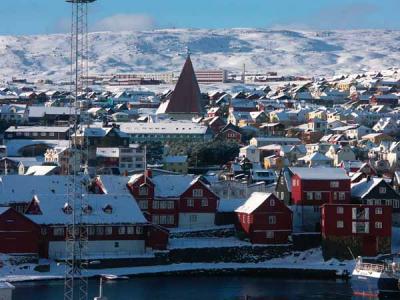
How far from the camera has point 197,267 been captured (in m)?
27.4

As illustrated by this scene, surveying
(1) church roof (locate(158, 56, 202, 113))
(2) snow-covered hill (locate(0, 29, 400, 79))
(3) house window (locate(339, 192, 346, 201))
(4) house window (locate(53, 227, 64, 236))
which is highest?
(2) snow-covered hill (locate(0, 29, 400, 79))

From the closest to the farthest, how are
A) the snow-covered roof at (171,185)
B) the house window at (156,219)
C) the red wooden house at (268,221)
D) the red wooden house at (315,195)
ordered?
the red wooden house at (268,221) < the house window at (156,219) < the snow-covered roof at (171,185) < the red wooden house at (315,195)

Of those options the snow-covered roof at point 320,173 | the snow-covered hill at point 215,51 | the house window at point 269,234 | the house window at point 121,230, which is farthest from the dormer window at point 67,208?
the snow-covered hill at point 215,51

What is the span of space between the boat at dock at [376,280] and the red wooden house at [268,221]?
3.42 metres

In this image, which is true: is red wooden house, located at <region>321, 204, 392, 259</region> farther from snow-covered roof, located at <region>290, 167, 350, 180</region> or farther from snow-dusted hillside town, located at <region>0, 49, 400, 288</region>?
snow-covered roof, located at <region>290, 167, 350, 180</region>

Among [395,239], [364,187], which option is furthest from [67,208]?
[395,239]

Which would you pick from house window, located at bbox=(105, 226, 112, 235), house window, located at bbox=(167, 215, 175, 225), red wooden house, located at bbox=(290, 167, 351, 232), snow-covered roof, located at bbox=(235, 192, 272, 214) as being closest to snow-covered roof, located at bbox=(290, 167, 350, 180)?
red wooden house, located at bbox=(290, 167, 351, 232)

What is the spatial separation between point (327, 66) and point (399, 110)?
77.4 meters

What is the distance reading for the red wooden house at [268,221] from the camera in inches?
1138

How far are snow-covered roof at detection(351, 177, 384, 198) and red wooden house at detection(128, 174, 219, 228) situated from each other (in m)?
3.46

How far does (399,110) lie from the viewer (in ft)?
215

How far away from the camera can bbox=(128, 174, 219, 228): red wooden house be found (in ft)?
97.6

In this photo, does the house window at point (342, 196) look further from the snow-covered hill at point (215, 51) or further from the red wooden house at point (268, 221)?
the snow-covered hill at point (215, 51)

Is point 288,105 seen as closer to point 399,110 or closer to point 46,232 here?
point 399,110
